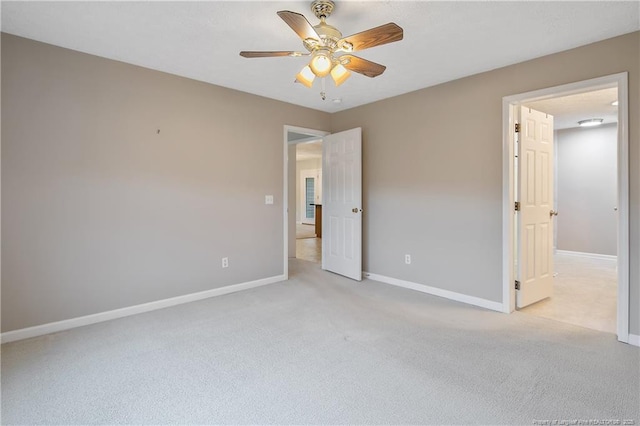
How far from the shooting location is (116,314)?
10.0ft

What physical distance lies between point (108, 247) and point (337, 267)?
281cm

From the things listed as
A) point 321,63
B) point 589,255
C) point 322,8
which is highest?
point 322,8

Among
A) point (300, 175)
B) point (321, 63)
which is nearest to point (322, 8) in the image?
point (321, 63)

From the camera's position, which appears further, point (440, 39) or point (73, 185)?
point (73, 185)

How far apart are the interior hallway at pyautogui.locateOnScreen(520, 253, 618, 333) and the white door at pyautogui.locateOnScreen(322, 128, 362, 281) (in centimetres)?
205

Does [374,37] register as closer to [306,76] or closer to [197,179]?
[306,76]

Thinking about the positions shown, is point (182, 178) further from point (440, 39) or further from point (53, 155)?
point (440, 39)

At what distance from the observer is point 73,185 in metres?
2.82

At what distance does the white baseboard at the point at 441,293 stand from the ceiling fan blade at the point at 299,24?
2925mm

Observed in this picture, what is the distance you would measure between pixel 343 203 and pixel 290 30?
252 centimetres

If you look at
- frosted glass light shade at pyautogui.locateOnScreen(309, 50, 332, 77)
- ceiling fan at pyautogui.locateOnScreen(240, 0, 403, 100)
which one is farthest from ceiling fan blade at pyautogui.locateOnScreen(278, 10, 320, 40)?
frosted glass light shade at pyautogui.locateOnScreen(309, 50, 332, 77)

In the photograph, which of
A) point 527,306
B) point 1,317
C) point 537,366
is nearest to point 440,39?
point 537,366

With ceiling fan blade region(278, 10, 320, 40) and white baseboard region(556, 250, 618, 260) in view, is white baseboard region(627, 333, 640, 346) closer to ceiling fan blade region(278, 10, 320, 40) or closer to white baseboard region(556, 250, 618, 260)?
ceiling fan blade region(278, 10, 320, 40)

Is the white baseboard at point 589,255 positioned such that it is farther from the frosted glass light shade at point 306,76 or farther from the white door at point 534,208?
the frosted glass light shade at point 306,76
